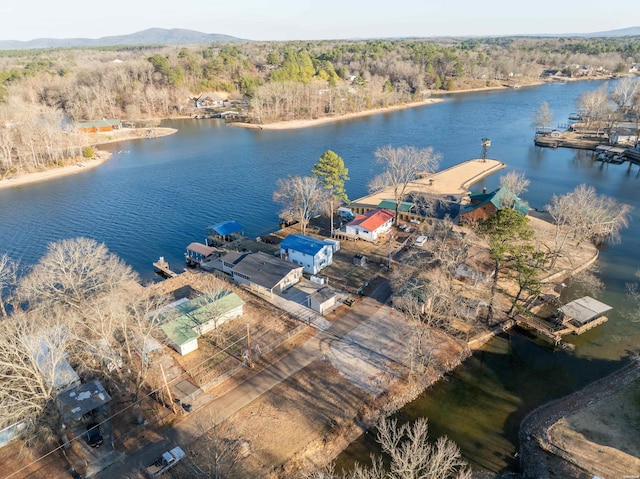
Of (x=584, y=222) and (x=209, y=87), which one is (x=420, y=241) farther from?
(x=209, y=87)

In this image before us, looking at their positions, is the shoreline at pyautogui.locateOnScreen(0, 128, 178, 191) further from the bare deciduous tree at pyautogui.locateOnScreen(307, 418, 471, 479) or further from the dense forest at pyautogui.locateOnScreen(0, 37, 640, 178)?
the bare deciduous tree at pyautogui.locateOnScreen(307, 418, 471, 479)

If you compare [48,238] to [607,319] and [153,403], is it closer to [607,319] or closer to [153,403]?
[153,403]

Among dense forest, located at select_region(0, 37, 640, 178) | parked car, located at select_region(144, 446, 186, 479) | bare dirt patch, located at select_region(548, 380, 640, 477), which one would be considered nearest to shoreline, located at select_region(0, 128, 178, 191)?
dense forest, located at select_region(0, 37, 640, 178)

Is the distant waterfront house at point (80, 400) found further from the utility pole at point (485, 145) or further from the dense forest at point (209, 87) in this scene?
the utility pole at point (485, 145)

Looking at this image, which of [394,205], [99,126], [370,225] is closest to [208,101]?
[99,126]

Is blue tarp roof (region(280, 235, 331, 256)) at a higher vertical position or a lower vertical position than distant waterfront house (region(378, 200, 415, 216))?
higher

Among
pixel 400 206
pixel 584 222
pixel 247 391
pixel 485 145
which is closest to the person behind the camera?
pixel 247 391

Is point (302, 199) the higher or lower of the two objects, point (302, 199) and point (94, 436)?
the higher
